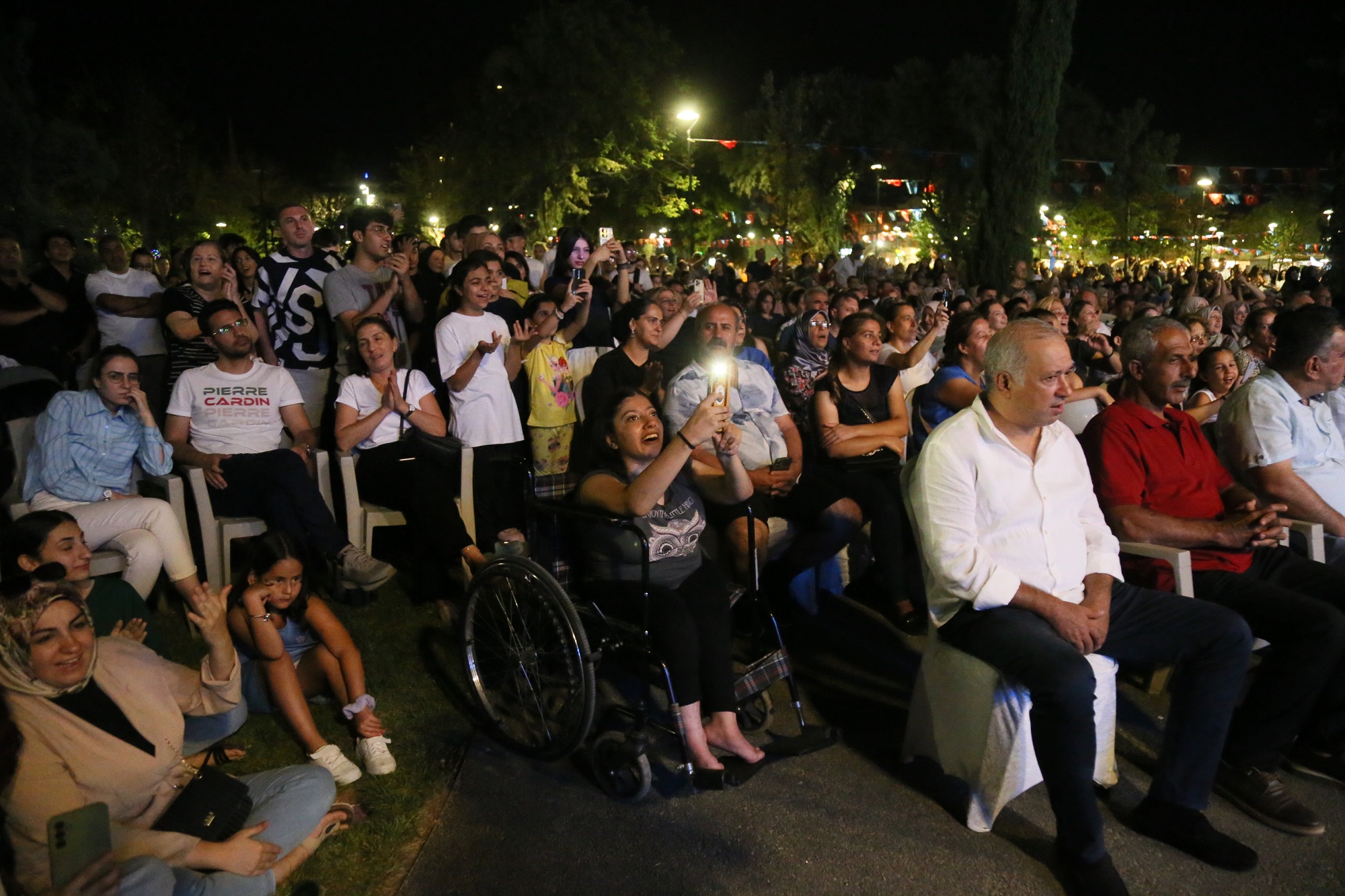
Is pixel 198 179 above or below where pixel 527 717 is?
above

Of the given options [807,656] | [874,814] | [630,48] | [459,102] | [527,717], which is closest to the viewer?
[874,814]

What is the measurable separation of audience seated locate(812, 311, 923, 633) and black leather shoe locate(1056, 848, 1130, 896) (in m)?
2.00

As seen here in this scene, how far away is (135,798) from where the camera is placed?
8.64 ft

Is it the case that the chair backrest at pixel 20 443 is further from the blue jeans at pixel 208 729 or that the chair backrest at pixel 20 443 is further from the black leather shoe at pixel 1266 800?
the black leather shoe at pixel 1266 800

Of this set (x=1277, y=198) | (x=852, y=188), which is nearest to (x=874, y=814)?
(x=852, y=188)

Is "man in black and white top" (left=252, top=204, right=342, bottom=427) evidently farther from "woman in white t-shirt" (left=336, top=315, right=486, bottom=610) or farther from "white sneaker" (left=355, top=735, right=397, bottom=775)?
"white sneaker" (left=355, top=735, right=397, bottom=775)

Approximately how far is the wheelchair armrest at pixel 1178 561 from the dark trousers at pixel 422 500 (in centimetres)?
316

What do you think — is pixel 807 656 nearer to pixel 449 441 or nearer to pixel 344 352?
pixel 449 441

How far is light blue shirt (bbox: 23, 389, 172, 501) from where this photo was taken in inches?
179

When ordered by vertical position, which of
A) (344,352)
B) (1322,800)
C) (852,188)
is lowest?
(1322,800)

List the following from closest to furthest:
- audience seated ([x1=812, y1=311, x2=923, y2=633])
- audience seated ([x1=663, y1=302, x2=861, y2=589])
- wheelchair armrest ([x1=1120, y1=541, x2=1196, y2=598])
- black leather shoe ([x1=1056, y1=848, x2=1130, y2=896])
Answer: black leather shoe ([x1=1056, y1=848, x2=1130, y2=896]), wheelchair armrest ([x1=1120, y1=541, x2=1196, y2=598]), audience seated ([x1=663, y1=302, x2=861, y2=589]), audience seated ([x1=812, y1=311, x2=923, y2=633])

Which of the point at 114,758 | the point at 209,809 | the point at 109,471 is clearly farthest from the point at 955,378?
the point at 109,471

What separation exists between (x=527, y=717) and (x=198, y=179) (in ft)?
134

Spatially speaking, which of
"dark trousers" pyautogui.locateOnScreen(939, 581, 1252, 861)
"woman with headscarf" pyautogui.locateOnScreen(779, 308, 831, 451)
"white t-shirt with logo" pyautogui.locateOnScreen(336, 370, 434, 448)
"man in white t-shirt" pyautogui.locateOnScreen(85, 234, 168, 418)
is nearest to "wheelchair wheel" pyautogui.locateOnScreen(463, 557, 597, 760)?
"dark trousers" pyautogui.locateOnScreen(939, 581, 1252, 861)
